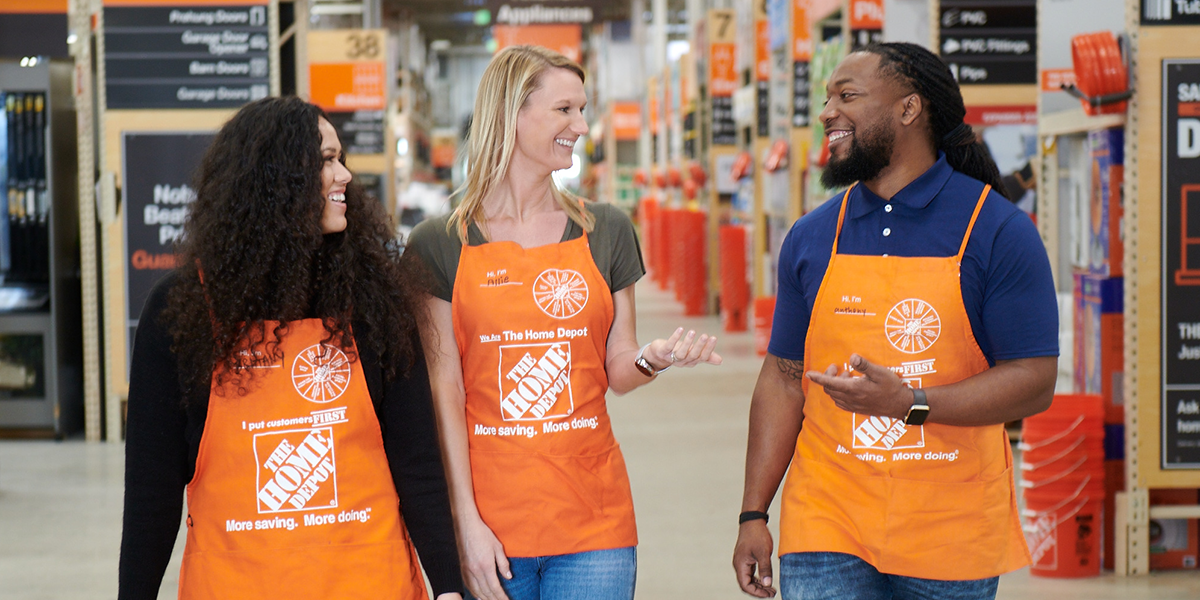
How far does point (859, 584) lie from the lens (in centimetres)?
208

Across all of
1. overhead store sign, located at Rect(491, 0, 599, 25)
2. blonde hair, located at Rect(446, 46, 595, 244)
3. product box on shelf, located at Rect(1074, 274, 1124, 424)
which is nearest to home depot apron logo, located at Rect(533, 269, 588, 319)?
blonde hair, located at Rect(446, 46, 595, 244)

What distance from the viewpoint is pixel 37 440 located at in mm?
7312

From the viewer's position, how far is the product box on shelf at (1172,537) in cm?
443

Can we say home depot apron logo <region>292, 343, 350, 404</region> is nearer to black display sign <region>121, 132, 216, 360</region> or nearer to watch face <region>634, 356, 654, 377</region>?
watch face <region>634, 356, 654, 377</region>

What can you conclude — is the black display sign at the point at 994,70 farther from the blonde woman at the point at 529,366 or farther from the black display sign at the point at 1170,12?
the blonde woman at the point at 529,366

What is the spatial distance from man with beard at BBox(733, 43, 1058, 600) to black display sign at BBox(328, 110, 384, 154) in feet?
37.2

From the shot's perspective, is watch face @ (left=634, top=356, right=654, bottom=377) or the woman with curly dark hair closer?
the woman with curly dark hair

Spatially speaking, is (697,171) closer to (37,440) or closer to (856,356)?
(37,440)

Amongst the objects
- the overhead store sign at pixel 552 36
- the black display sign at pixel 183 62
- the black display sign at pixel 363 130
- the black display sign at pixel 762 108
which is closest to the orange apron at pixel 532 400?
the black display sign at pixel 183 62

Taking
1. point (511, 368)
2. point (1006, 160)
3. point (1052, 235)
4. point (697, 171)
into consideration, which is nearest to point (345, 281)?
point (511, 368)

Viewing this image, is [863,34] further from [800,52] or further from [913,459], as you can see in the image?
[913,459]

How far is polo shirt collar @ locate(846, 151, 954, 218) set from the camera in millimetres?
2092

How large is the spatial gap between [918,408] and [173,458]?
1144 mm

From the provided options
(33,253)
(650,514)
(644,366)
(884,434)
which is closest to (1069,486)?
(650,514)
